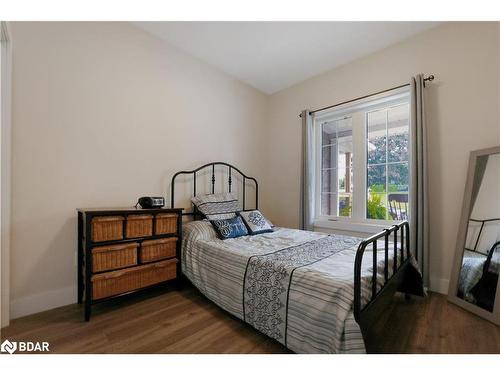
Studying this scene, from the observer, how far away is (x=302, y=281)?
1.29 m

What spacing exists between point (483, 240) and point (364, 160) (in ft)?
4.34

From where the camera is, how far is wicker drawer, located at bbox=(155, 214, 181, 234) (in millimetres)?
2021

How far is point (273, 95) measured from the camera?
12.4ft

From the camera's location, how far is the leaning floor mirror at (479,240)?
1.79 m

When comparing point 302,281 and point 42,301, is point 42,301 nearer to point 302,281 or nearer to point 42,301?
point 42,301

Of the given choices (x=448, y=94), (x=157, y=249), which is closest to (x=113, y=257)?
(x=157, y=249)

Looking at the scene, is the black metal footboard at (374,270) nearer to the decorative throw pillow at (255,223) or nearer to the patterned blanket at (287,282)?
the patterned blanket at (287,282)

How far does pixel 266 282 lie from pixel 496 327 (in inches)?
66.5

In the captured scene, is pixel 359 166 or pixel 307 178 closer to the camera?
pixel 359 166

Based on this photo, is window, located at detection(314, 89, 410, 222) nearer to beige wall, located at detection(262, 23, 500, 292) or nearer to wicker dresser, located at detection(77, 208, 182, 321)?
beige wall, located at detection(262, 23, 500, 292)

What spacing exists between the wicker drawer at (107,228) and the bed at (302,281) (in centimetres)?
64

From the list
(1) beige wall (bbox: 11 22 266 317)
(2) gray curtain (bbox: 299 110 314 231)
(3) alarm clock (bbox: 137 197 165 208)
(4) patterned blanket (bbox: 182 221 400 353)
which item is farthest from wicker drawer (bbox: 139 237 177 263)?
(2) gray curtain (bbox: 299 110 314 231)

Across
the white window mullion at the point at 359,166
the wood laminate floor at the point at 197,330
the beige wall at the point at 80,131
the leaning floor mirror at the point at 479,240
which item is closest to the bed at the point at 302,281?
the wood laminate floor at the point at 197,330
